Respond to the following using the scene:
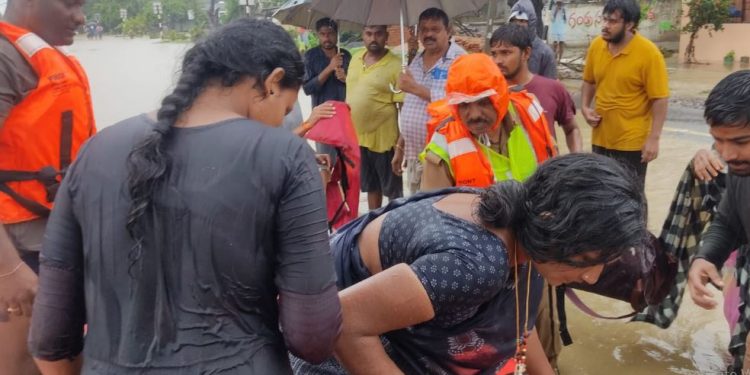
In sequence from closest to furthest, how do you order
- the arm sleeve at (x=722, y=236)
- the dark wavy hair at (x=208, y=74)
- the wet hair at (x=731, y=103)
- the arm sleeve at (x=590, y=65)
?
the dark wavy hair at (x=208, y=74) < the wet hair at (x=731, y=103) < the arm sleeve at (x=722, y=236) < the arm sleeve at (x=590, y=65)

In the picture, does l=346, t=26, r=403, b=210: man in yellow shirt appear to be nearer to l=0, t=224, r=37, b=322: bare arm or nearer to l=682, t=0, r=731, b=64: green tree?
l=0, t=224, r=37, b=322: bare arm

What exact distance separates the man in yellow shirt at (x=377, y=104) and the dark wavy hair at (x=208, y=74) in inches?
128

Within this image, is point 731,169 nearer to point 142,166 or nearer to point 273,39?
point 273,39

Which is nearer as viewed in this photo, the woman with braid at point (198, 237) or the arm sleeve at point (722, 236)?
the woman with braid at point (198, 237)

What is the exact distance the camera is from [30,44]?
212 cm

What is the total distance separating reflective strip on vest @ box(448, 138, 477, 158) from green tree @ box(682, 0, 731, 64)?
44.4 feet

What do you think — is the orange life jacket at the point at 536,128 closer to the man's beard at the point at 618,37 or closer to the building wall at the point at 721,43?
the man's beard at the point at 618,37

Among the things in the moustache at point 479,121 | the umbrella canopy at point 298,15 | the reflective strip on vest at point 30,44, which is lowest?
the moustache at point 479,121

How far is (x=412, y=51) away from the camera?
662 centimetres

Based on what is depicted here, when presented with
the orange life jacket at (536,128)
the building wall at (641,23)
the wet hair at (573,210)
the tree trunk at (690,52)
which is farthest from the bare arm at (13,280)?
the building wall at (641,23)

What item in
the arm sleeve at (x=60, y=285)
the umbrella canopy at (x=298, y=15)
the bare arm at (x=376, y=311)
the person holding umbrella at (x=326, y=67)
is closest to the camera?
the arm sleeve at (x=60, y=285)

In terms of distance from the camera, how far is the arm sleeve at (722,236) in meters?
2.36

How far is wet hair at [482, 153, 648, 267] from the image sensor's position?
143 cm

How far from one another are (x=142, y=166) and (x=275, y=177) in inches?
9.3
